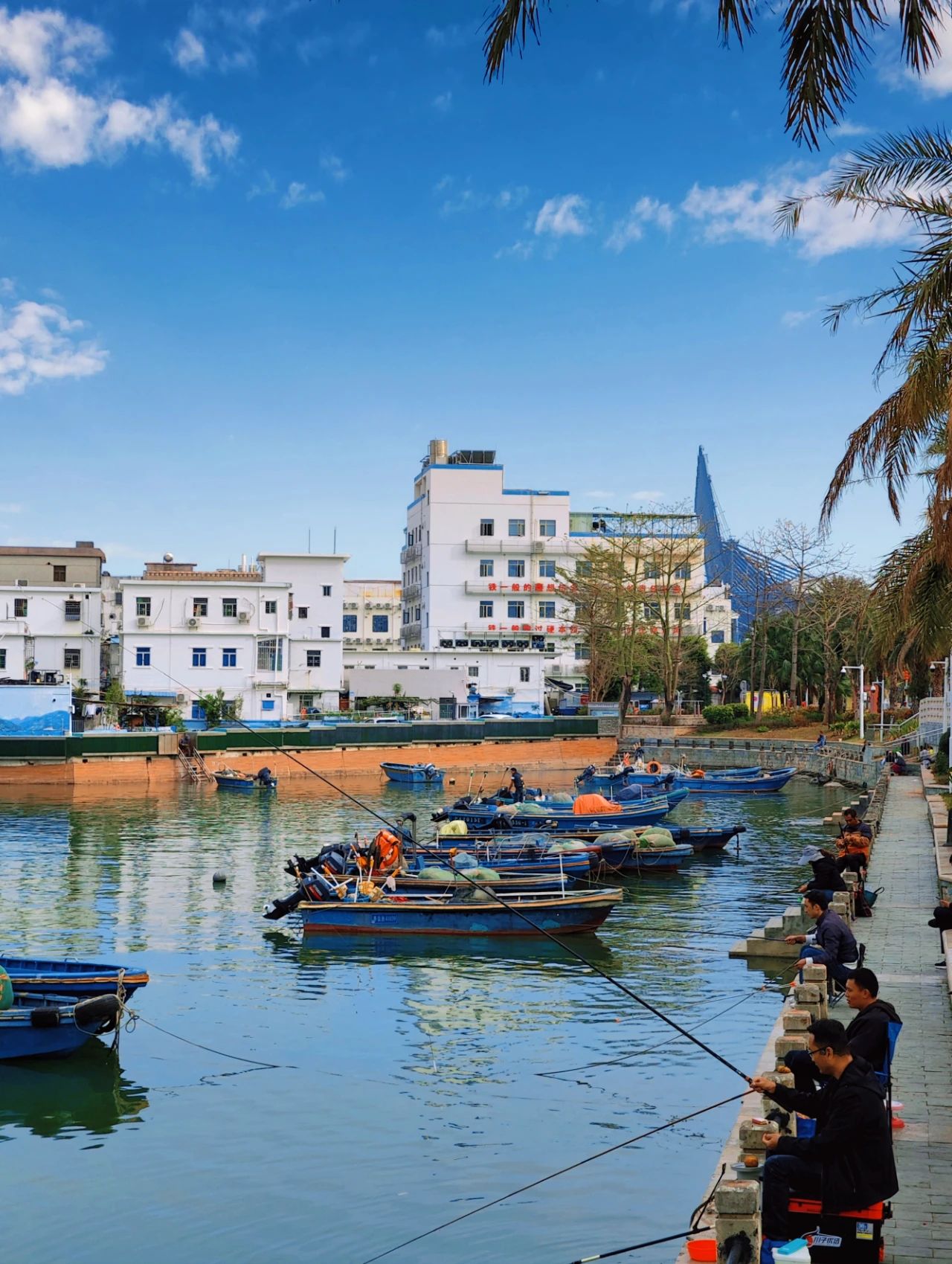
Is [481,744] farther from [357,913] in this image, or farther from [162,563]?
[357,913]

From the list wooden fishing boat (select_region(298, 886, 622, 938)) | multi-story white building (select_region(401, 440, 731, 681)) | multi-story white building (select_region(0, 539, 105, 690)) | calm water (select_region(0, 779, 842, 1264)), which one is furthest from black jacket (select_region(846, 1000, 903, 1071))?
multi-story white building (select_region(401, 440, 731, 681))

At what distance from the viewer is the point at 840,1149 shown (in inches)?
308

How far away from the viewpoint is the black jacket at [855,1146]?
7.77m

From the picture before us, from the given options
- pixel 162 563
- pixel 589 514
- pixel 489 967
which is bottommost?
pixel 489 967

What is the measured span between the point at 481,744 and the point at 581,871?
42830 millimetres

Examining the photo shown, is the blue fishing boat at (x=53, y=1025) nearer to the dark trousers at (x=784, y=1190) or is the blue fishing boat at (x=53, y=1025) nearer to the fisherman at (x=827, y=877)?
the fisherman at (x=827, y=877)

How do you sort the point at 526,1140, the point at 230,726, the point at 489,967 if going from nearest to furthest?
the point at 526,1140, the point at 489,967, the point at 230,726

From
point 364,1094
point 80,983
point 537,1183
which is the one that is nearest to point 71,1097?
point 80,983

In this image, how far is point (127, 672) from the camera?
71.1 m

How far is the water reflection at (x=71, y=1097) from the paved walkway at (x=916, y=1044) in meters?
8.79

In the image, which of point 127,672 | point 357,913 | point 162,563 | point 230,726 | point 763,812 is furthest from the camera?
point 162,563

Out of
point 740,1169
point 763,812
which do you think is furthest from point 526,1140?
point 763,812

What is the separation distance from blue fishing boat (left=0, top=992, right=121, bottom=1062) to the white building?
214 feet

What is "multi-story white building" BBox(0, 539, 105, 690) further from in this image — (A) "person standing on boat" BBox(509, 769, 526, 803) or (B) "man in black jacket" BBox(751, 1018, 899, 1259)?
(B) "man in black jacket" BBox(751, 1018, 899, 1259)
